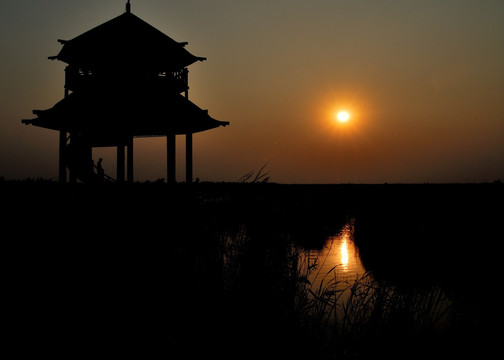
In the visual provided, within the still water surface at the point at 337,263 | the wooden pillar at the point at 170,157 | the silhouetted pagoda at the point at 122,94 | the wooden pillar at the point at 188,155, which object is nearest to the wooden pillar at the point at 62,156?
the silhouetted pagoda at the point at 122,94

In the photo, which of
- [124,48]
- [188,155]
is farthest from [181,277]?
[124,48]

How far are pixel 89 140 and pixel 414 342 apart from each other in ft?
58.5

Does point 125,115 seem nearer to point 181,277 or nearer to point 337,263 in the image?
point 337,263

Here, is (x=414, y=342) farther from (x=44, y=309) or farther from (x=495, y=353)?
(x=44, y=309)

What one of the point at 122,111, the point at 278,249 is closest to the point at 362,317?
the point at 278,249

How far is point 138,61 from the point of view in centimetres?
1953

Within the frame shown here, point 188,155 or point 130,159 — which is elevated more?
point 188,155

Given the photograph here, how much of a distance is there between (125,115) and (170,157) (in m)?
2.60

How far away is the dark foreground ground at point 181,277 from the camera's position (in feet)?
19.2

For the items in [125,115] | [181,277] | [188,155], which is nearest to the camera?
[181,277]

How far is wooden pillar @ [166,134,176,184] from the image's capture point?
1978 centimetres

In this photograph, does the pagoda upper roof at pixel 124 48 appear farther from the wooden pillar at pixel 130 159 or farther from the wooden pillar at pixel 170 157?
the wooden pillar at pixel 130 159

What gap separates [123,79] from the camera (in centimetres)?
1914

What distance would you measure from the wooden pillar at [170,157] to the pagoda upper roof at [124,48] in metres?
3.12
